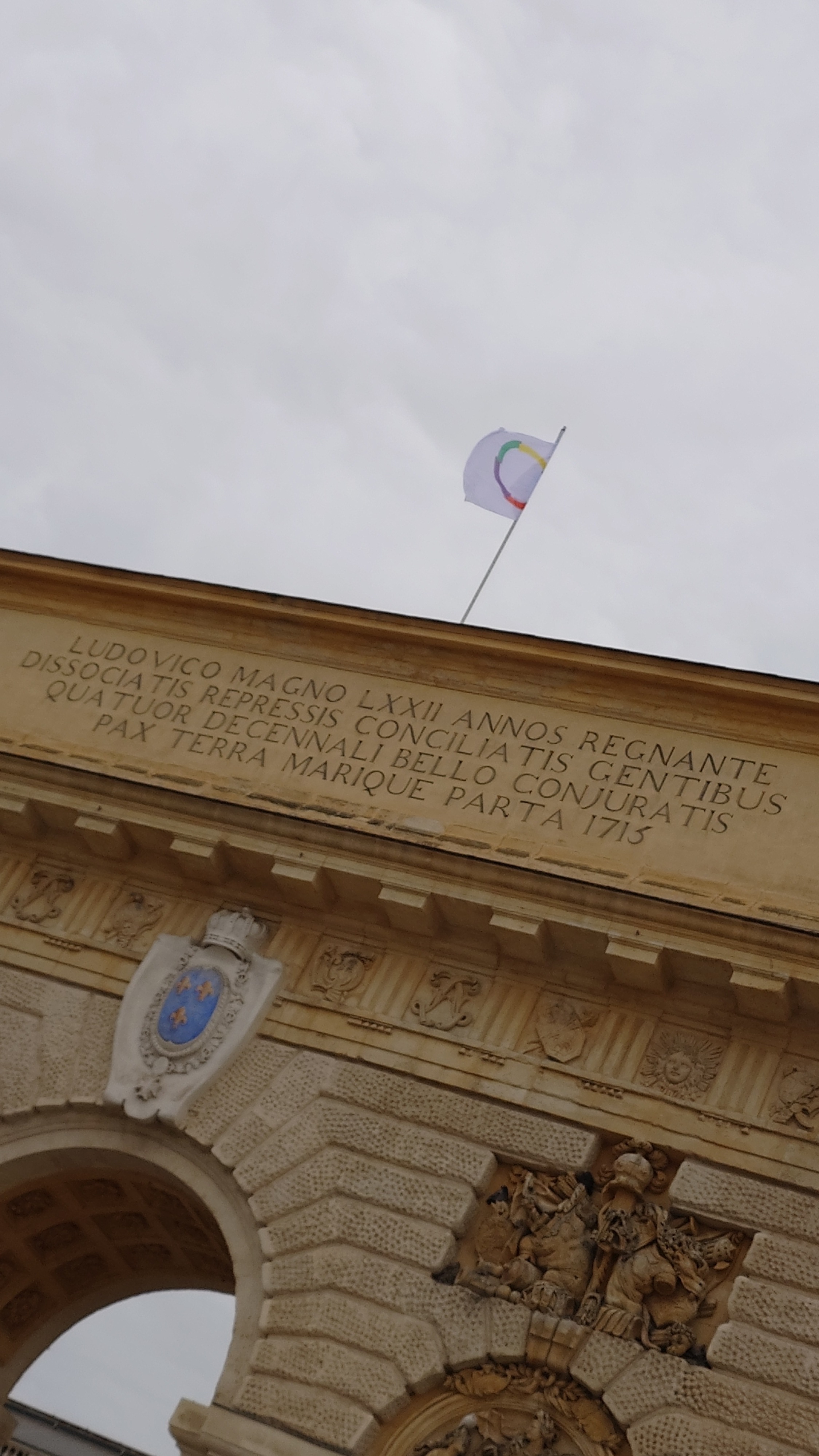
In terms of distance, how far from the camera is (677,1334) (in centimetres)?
991

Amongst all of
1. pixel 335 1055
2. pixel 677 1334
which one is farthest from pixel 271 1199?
pixel 677 1334

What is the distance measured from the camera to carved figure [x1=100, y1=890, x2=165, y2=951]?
12.8 meters

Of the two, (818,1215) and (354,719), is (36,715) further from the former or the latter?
(818,1215)

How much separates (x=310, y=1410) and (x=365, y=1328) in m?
0.57

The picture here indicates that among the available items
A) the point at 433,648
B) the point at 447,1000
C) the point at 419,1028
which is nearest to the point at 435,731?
the point at 433,648

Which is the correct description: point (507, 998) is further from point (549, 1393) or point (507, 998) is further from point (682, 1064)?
point (549, 1393)

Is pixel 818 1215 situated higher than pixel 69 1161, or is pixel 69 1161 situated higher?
pixel 818 1215

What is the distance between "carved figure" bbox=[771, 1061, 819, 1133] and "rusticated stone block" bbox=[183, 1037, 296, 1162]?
334 centimetres

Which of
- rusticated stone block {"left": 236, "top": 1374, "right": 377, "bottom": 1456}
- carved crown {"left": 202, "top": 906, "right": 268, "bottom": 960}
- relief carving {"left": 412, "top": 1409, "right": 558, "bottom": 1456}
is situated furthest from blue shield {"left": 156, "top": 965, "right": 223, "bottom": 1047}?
relief carving {"left": 412, "top": 1409, "right": 558, "bottom": 1456}

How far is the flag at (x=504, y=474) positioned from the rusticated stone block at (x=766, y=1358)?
859 centimetres

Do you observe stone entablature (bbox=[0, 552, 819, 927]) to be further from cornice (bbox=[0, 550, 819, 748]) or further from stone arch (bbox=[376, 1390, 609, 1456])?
stone arch (bbox=[376, 1390, 609, 1456])

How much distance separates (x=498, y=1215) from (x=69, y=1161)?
10.8 ft

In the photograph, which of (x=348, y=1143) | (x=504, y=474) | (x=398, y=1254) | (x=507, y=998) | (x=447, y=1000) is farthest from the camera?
(x=504, y=474)

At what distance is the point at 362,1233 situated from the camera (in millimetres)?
10852
